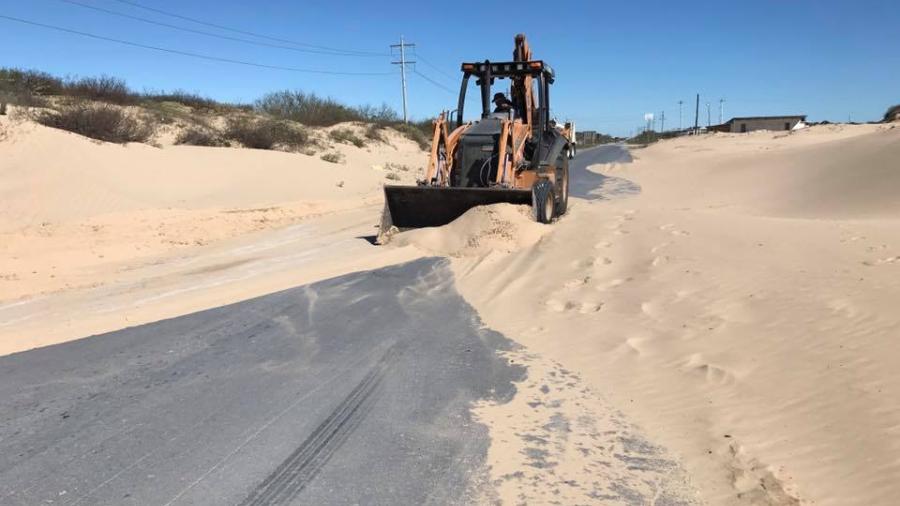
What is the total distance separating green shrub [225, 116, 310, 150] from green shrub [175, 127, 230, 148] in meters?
0.87

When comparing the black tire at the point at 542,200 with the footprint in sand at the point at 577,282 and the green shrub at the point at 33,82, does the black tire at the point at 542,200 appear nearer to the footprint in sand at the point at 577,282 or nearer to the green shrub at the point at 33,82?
the footprint in sand at the point at 577,282

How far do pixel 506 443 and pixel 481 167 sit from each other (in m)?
8.01

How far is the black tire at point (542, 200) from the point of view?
1073cm

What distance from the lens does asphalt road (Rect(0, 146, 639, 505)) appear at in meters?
3.68

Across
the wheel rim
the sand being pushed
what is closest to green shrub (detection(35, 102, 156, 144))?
the sand being pushed

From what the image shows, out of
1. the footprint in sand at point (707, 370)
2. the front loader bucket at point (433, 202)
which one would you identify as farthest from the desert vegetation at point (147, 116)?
the footprint in sand at point (707, 370)

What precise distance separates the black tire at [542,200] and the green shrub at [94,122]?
16.0 metres

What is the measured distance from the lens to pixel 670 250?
30.2ft

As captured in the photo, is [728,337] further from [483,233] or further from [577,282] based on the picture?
[483,233]

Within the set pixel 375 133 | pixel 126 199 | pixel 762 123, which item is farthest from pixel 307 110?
pixel 762 123

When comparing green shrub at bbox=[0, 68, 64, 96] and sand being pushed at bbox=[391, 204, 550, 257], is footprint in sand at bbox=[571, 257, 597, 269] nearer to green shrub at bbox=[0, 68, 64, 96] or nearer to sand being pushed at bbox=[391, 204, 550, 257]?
sand being pushed at bbox=[391, 204, 550, 257]

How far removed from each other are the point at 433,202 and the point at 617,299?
442 centimetres

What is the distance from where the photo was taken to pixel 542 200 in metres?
11.0

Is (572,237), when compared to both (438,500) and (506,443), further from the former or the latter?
(438,500)
